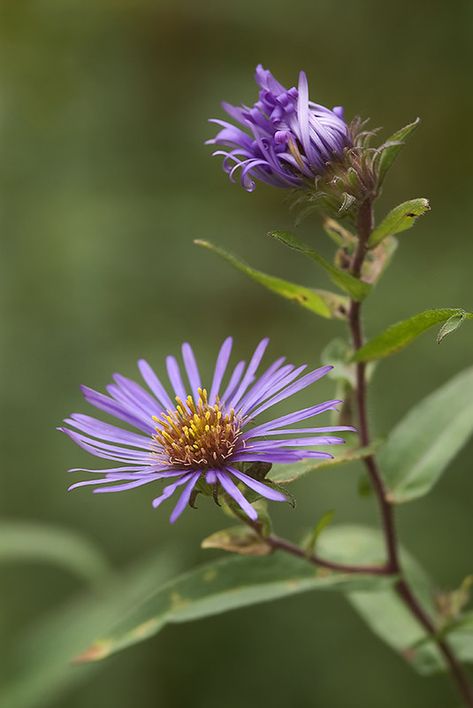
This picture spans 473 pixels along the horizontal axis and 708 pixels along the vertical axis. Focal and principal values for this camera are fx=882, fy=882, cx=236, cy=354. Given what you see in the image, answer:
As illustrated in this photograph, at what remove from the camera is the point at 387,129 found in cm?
386

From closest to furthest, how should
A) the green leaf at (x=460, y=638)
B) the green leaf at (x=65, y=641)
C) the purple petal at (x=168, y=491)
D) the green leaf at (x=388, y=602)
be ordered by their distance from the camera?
the purple petal at (x=168, y=491) < the green leaf at (x=460, y=638) < the green leaf at (x=388, y=602) < the green leaf at (x=65, y=641)

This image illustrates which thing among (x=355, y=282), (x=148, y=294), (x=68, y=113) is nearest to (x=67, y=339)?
(x=148, y=294)

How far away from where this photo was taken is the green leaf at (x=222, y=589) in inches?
59.6

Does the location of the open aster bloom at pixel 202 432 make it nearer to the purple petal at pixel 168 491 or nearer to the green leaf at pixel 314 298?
the purple petal at pixel 168 491

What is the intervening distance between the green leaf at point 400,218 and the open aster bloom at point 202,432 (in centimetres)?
23

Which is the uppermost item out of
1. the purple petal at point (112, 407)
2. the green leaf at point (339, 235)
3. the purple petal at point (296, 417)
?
the green leaf at point (339, 235)

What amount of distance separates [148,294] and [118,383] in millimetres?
2200

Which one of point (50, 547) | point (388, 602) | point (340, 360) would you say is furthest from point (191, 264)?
point (340, 360)

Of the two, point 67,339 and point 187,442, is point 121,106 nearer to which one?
point 67,339

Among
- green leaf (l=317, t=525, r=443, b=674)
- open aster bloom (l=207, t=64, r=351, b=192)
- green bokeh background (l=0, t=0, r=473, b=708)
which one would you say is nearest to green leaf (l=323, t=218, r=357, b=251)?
open aster bloom (l=207, t=64, r=351, b=192)

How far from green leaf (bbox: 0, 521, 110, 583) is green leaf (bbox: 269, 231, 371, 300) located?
1122 mm

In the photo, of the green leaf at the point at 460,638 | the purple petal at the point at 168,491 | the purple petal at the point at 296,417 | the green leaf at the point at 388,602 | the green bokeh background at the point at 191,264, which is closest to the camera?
the purple petal at the point at 168,491

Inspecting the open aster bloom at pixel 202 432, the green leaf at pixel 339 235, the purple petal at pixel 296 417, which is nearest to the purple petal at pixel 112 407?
the open aster bloom at pixel 202 432

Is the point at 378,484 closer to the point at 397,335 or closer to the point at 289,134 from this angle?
the point at 397,335
